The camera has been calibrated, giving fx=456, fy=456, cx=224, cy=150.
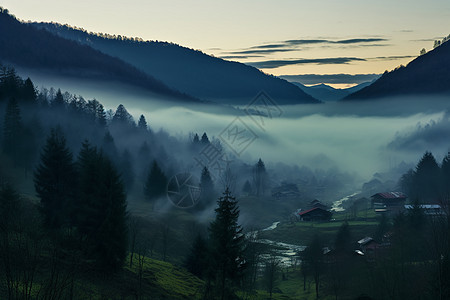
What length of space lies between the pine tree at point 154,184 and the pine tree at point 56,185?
5255 cm

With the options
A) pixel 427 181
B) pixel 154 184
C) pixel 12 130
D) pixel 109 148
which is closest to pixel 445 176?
pixel 427 181

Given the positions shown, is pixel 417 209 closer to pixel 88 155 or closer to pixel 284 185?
pixel 88 155

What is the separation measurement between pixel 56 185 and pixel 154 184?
54483 mm

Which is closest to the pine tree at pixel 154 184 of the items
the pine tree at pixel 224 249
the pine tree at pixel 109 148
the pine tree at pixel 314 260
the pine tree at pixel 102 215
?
the pine tree at pixel 109 148

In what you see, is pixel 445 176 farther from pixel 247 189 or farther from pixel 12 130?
pixel 12 130

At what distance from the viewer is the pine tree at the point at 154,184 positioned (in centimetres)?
10675

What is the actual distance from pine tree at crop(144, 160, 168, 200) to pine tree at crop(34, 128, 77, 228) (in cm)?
5255

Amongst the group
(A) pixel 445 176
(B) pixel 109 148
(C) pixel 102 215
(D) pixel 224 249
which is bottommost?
(D) pixel 224 249

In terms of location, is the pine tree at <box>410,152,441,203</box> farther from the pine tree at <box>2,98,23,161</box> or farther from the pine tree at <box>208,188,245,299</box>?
the pine tree at <box>2,98,23,161</box>

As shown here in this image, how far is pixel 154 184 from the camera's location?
108m

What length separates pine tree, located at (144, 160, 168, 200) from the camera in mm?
106750

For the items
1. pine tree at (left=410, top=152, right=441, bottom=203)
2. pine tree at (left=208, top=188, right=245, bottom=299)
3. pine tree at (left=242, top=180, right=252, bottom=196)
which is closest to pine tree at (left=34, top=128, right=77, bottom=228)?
pine tree at (left=208, top=188, right=245, bottom=299)

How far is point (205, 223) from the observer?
103 m

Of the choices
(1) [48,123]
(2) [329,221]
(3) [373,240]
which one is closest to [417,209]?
(3) [373,240]
